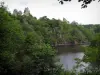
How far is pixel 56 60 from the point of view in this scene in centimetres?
2284

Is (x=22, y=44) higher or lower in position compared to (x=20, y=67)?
higher

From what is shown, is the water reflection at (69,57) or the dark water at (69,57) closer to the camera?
the dark water at (69,57)

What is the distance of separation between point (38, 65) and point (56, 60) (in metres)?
1.71

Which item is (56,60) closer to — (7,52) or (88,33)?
(7,52)

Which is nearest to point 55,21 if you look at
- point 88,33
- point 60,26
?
point 60,26

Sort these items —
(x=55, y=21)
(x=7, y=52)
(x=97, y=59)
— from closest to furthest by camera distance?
(x=97, y=59)
(x=7, y=52)
(x=55, y=21)

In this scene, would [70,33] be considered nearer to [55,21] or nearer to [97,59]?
[55,21]

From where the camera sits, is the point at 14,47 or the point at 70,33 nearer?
the point at 14,47

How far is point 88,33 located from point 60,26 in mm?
17399

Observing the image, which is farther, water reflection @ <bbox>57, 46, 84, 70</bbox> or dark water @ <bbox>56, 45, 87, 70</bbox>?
water reflection @ <bbox>57, 46, 84, 70</bbox>

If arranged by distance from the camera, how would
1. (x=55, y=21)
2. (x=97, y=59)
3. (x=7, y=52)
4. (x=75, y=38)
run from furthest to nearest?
1. (x=75, y=38)
2. (x=55, y=21)
3. (x=7, y=52)
4. (x=97, y=59)

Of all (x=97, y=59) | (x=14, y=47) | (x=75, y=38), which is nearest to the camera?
(x=97, y=59)

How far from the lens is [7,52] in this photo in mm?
25812

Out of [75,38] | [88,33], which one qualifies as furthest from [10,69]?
[88,33]
